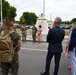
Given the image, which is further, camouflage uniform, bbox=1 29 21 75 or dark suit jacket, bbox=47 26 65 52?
dark suit jacket, bbox=47 26 65 52

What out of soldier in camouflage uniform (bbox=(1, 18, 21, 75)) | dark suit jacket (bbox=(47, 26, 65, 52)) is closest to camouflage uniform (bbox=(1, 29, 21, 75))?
soldier in camouflage uniform (bbox=(1, 18, 21, 75))

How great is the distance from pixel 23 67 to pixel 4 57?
11.7ft

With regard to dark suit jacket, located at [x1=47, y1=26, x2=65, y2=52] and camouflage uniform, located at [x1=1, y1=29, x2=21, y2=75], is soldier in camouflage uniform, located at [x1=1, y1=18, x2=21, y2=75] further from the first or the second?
dark suit jacket, located at [x1=47, y1=26, x2=65, y2=52]

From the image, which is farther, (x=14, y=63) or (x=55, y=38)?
(x=55, y=38)

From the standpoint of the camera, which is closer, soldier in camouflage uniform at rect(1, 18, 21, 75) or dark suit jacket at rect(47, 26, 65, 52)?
soldier in camouflage uniform at rect(1, 18, 21, 75)

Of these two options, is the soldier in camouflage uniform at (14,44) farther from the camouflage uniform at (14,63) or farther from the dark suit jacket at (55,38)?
the dark suit jacket at (55,38)

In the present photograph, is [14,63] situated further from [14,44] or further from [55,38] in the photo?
[55,38]

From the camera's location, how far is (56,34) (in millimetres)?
6574

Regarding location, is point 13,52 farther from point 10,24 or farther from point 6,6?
point 6,6

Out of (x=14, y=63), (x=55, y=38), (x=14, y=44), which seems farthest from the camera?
(x=55, y=38)

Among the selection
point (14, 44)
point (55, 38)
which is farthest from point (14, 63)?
point (55, 38)

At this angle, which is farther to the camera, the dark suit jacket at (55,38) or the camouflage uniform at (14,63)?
the dark suit jacket at (55,38)

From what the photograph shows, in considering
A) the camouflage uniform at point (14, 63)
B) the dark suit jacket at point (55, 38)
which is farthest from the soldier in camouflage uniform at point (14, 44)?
the dark suit jacket at point (55, 38)

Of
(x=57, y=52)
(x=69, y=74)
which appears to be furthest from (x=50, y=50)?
(x=69, y=74)
